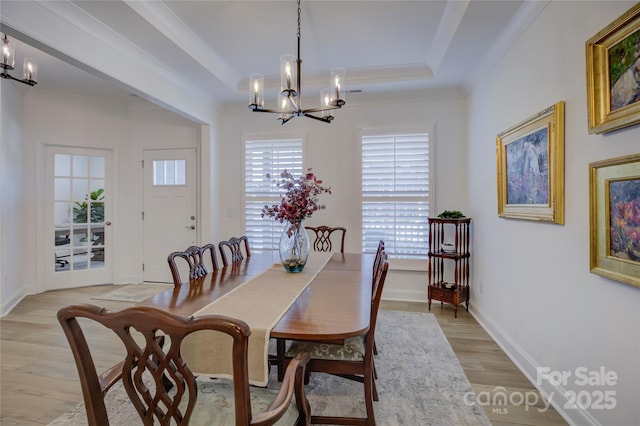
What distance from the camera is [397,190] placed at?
405 centimetres

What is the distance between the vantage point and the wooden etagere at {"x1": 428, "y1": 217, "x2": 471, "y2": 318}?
11.5ft

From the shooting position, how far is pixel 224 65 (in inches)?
143

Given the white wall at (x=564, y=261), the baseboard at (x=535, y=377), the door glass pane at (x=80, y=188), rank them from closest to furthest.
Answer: the white wall at (x=564, y=261) → the baseboard at (x=535, y=377) → the door glass pane at (x=80, y=188)

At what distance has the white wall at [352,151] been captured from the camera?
3949mm

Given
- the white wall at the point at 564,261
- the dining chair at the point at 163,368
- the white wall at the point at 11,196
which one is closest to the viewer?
the dining chair at the point at 163,368

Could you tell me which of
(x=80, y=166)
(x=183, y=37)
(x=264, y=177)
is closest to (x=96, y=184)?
(x=80, y=166)

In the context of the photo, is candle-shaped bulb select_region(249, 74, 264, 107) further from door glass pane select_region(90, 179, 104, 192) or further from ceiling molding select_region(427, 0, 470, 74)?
door glass pane select_region(90, 179, 104, 192)

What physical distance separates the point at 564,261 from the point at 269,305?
5.90 feet

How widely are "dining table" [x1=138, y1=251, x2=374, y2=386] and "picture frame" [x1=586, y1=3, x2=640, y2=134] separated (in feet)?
4.85

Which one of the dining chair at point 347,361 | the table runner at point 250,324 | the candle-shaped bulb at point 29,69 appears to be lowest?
the dining chair at point 347,361

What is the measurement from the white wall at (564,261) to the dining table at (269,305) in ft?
3.88

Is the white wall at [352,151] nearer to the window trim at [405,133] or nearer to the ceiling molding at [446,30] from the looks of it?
the window trim at [405,133]

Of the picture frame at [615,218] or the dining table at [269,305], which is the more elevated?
the picture frame at [615,218]

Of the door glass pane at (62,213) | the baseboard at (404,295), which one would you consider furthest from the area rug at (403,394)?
the door glass pane at (62,213)
